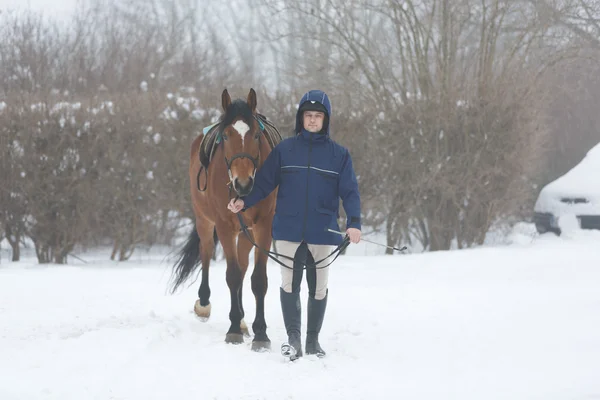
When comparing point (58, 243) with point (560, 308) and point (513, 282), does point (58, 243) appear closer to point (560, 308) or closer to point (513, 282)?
point (513, 282)

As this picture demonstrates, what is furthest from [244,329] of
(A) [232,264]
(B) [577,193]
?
(B) [577,193]

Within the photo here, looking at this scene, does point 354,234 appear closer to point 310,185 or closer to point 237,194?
point 310,185

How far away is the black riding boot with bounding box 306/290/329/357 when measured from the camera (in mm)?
5215

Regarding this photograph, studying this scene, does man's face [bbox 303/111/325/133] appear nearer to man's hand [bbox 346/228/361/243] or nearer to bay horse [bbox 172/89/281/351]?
bay horse [bbox 172/89/281/351]

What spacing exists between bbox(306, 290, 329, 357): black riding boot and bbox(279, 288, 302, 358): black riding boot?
9 cm

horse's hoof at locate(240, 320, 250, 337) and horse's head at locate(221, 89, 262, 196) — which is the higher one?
horse's head at locate(221, 89, 262, 196)

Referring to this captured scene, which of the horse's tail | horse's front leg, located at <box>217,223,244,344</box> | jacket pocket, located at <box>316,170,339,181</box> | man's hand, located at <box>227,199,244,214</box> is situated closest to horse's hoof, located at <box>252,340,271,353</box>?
horse's front leg, located at <box>217,223,244,344</box>

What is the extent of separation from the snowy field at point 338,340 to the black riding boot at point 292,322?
105mm

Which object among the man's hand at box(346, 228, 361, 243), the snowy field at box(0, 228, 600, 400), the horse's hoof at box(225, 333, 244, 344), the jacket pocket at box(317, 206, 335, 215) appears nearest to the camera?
the snowy field at box(0, 228, 600, 400)

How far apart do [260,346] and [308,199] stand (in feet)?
3.68

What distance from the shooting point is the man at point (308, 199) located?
511cm

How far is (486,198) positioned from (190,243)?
256 inches

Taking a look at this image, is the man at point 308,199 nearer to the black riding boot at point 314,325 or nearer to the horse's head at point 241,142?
the black riding boot at point 314,325

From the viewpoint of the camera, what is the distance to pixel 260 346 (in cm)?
532
